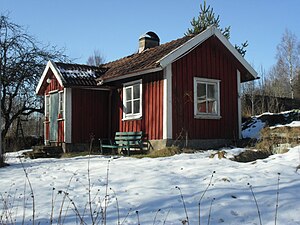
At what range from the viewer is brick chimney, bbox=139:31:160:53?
16.9 m

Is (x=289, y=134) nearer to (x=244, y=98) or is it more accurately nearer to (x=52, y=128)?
(x=52, y=128)

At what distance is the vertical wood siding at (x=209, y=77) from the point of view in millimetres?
12289

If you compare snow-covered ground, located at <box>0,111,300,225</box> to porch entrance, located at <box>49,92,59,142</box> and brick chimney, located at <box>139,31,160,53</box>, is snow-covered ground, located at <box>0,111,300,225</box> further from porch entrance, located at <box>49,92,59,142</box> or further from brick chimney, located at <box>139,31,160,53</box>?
brick chimney, located at <box>139,31,160,53</box>

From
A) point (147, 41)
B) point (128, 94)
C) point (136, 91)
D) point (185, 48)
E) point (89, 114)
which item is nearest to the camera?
point (185, 48)

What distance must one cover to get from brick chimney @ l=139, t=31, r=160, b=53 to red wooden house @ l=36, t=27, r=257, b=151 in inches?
101

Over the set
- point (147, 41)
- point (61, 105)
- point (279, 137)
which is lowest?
point (279, 137)

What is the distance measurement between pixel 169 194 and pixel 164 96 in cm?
710

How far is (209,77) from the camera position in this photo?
43.0 feet

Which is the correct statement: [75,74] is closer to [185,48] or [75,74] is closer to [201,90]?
[185,48]

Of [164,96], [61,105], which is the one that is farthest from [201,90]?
[61,105]

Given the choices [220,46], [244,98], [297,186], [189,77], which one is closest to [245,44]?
[244,98]

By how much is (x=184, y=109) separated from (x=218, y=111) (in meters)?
1.47

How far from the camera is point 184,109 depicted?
1238 centimetres

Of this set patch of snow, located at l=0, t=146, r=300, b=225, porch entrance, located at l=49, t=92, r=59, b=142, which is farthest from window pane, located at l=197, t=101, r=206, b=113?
porch entrance, located at l=49, t=92, r=59, b=142
